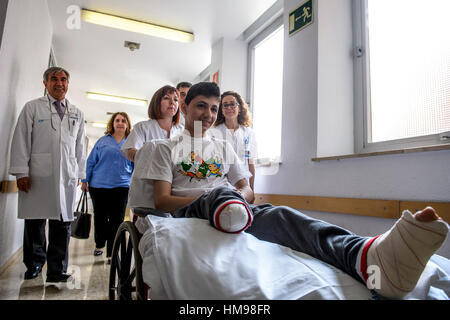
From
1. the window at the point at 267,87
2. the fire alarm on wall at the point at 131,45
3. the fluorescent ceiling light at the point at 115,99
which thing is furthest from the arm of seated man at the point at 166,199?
the fluorescent ceiling light at the point at 115,99

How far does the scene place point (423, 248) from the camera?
0.61m

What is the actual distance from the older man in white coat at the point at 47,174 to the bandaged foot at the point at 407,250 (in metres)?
2.13

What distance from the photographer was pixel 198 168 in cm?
131

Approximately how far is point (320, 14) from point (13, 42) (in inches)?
90.5

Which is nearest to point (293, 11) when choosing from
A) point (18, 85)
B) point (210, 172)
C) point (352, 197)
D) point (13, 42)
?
point (352, 197)

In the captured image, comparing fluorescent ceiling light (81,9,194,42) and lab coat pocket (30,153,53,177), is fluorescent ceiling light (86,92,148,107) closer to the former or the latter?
fluorescent ceiling light (81,9,194,42)

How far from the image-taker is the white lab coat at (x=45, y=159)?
6.94 feet

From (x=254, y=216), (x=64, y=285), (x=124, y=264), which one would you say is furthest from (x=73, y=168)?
(x=254, y=216)

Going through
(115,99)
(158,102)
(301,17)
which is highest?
(115,99)

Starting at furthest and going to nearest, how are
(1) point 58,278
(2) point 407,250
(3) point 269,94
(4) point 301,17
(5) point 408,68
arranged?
(3) point 269,94, (4) point 301,17, (1) point 58,278, (5) point 408,68, (2) point 407,250

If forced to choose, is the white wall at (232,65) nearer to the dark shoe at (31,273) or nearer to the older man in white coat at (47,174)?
the older man in white coat at (47,174)

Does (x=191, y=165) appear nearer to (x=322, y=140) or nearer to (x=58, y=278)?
(x=322, y=140)

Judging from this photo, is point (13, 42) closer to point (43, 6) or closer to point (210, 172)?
point (43, 6)

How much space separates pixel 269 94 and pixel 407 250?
316cm
